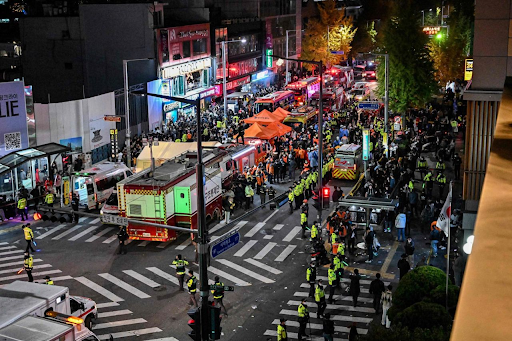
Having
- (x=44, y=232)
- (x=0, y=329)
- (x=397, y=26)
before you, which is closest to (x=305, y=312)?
(x=0, y=329)

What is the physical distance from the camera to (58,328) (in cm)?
1769

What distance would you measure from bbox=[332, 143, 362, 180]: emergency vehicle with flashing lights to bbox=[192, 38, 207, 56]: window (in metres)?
29.9

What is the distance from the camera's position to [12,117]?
1550 inches

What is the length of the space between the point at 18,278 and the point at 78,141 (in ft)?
66.3

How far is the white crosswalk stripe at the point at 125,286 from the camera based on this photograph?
83.3 feet

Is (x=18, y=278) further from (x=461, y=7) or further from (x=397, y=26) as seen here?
(x=461, y=7)

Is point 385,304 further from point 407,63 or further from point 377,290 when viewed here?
point 407,63

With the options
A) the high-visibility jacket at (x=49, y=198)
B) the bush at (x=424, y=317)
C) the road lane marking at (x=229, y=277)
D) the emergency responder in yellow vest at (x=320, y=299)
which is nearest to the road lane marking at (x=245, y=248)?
the road lane marking at (x=229, y=277)

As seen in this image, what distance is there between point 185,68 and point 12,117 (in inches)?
1073

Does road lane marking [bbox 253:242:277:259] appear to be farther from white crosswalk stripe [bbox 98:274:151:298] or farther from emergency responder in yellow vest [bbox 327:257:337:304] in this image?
white crosswalk stripe [bbox 98:274:151:298]

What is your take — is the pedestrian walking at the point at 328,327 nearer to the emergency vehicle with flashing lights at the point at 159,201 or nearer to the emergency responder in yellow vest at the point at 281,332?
the emergency responder in yellow vest at the point at 281,332

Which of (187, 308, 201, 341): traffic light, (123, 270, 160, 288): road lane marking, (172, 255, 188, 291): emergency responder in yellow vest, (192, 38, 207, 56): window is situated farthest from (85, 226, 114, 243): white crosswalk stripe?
(192, 38, 207, 56): window

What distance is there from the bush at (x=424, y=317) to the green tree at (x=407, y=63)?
42394mm

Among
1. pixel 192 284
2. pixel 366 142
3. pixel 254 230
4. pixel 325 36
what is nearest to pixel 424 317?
pixel 192 284
